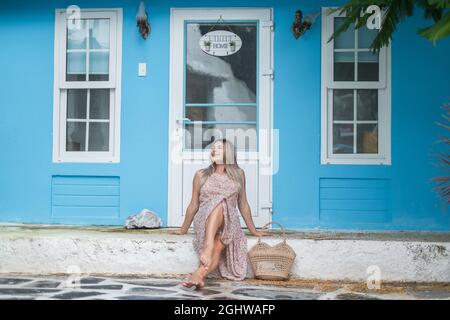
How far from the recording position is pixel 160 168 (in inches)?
259

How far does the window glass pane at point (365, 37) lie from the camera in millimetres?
6512

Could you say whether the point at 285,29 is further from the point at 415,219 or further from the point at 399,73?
the point at 415,219

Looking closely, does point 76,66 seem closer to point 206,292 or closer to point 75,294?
point 75,294

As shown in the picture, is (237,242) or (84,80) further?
(84,80)

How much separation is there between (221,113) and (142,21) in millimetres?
1305

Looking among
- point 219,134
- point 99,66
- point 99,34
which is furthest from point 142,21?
point 219,134

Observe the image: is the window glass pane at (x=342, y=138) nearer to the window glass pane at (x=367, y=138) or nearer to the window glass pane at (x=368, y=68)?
the window glass pane at (x=367, y=138)

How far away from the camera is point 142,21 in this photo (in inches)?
255

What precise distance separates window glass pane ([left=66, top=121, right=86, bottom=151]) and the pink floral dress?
6.15 feet

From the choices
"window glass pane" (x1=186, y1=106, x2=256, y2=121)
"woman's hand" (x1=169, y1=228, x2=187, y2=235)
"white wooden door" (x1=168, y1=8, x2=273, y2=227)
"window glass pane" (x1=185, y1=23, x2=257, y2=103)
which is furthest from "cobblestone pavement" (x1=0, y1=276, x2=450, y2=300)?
"window glass pane" (x1=185, y1=23, x2=257, y2=103)

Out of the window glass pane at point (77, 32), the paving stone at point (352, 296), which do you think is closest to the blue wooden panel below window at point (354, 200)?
the paving stone at point (352, 296)
